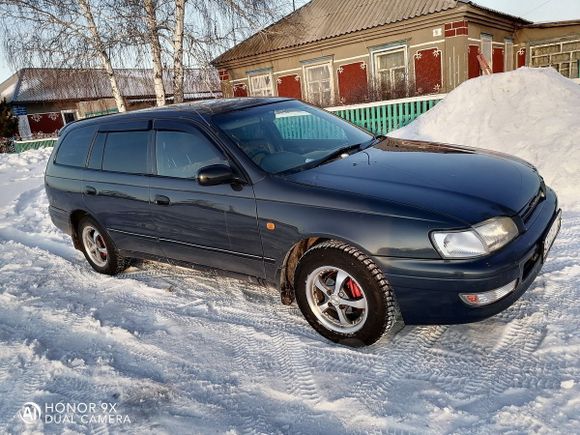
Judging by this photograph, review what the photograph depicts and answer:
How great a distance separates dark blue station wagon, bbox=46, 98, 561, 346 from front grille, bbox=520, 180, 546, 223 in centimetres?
2

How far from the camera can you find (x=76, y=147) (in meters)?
4.70

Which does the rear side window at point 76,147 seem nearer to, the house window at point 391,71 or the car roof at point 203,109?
the car roof at point 203,109

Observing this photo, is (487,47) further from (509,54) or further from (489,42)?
(509,54)

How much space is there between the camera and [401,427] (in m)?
2.18

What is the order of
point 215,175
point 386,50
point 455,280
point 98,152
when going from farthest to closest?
point 386,50 → point 98,152 → point 215,175 → point 455,280

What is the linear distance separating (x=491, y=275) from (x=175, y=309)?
8.09 feet

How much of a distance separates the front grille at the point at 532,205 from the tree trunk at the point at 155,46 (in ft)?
44.0

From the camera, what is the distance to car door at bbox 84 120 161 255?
3.85 metres

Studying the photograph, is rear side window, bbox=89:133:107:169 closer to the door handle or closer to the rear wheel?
the rear wheel

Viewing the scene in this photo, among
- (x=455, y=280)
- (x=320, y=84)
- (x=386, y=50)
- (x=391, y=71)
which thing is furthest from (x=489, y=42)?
(x=455, y=280)

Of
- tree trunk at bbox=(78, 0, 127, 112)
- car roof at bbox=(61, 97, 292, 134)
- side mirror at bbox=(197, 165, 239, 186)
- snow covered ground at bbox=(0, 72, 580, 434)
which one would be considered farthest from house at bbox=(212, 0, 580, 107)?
side mirror at bbox=(197, 165, 239, 186)

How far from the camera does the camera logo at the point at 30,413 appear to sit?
97.2 inches

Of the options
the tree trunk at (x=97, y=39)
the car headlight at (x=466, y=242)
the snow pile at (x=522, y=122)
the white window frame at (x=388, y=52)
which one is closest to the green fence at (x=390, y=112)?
the snow pile at (x=522, y=122)

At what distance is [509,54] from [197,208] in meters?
19.9
